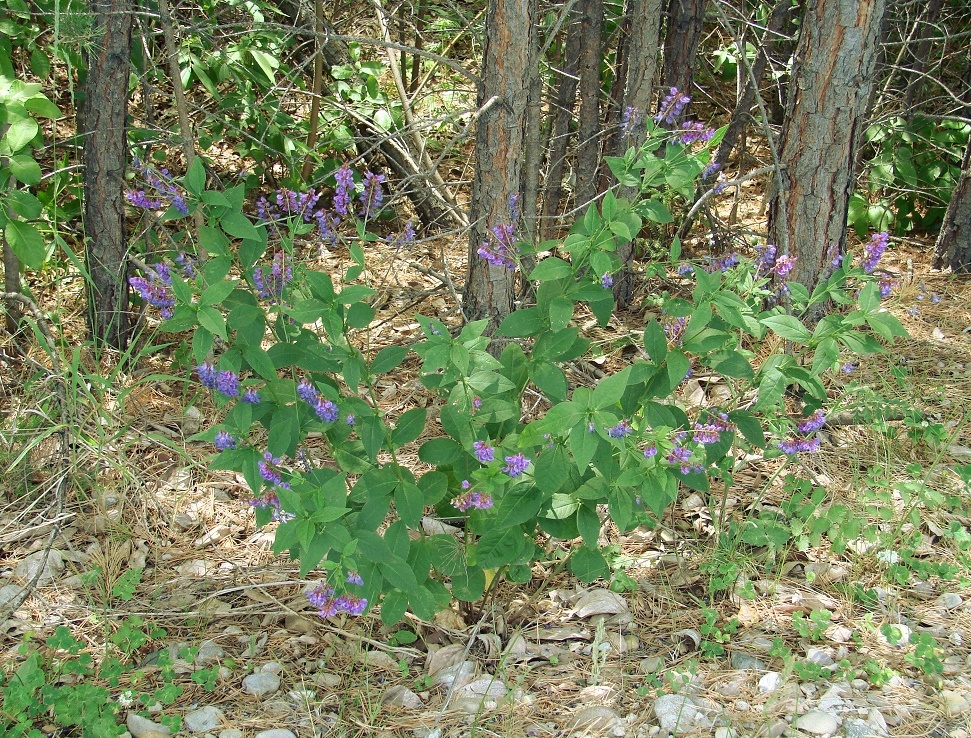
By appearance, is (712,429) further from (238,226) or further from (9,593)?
(9,593)

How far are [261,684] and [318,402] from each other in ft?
2.86

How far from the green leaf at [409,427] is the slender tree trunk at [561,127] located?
193cm

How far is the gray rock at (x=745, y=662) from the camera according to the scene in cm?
228

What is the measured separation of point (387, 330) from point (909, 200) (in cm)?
285

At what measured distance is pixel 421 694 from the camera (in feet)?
7.30

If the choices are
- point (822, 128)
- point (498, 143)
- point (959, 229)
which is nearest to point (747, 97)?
point (822, 128)

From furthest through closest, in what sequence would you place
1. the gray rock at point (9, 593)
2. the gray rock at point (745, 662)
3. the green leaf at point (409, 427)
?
the gray rock at point (9, 593)
the gray rock at point (745, 662)
the green leaf at point (409, 427)

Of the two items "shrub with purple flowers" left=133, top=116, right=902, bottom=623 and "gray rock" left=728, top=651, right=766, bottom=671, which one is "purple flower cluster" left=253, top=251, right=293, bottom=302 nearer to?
"shrub with purple flowers" left=133, top=116, right=902, bottom=623

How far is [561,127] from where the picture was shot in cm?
396

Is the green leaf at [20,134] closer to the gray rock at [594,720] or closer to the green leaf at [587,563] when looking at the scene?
the green leaf at [587,563]

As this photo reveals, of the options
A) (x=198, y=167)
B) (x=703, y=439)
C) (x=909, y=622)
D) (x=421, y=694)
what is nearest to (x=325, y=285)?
(x=198, y=167)

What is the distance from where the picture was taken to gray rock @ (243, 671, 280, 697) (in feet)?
7.26

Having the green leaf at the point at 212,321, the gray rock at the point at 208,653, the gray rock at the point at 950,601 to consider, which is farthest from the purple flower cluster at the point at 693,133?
the gray rock at the point at 208,653

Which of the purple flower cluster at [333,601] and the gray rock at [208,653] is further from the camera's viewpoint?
the gray rock at [208,653]
